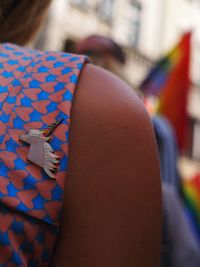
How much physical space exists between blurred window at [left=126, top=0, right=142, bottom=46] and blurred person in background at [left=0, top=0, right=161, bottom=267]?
1090 cm

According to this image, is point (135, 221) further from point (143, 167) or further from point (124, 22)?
point (124, 22)

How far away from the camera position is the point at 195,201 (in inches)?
96.0

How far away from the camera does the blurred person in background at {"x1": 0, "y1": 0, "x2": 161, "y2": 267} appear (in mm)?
556

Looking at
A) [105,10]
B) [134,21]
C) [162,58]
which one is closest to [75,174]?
[162,58]

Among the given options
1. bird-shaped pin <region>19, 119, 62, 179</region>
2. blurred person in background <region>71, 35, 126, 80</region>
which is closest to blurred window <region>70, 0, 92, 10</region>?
blurred person in background <region>71, 35, 126, 80</region>

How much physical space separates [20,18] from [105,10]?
33.2 ft

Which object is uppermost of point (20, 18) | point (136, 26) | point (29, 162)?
point (20, 18)

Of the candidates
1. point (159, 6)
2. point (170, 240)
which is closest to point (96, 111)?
point (170, 240)

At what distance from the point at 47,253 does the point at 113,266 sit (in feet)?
0.31

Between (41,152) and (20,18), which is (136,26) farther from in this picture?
(41,152)

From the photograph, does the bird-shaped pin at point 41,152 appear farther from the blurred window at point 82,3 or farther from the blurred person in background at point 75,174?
the blurred window at point 82,3

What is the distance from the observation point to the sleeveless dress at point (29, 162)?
543mm

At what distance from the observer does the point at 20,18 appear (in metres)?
0.94

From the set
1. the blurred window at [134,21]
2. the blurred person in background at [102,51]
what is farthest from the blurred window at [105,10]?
the blurred person in background at [102,51]
